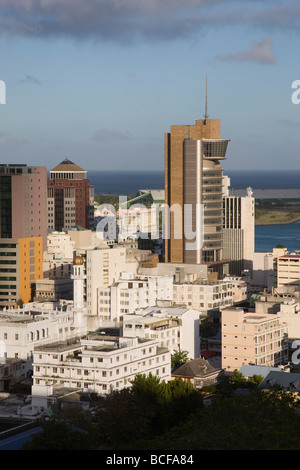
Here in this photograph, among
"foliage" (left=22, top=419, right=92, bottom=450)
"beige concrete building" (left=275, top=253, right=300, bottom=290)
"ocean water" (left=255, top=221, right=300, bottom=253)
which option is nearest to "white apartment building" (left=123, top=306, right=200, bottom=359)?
"beige concrete building" (left=275, top=253, right=300, bottom=290)

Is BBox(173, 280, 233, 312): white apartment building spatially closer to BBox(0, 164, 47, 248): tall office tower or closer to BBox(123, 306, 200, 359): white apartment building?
BBox(123, 306, 200, 359): white apartment building

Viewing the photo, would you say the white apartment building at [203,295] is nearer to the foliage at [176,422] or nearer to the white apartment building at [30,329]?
the white apartment building at [30,329]

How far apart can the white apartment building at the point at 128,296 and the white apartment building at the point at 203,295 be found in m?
1.52

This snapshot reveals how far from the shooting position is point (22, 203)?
183ft

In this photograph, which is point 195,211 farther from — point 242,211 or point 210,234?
point 242,211

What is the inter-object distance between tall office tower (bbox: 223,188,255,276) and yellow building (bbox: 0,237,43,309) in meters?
14.2

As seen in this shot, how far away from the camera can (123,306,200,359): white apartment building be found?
40.8 metres

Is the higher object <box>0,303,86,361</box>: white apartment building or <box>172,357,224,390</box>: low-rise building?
<box>0,303,86,361</box>: white apartment building

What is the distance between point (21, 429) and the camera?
30156 mm

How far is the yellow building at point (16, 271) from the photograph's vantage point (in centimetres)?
5384

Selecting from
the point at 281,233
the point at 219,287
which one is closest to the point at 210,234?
the point at 219,287

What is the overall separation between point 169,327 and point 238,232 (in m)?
22.7
